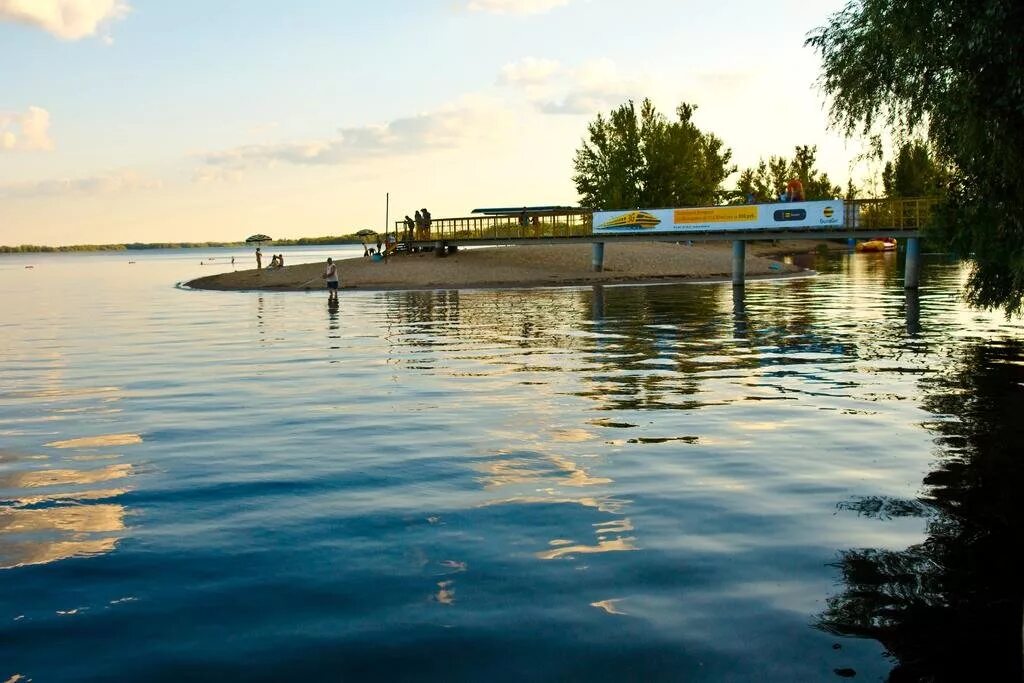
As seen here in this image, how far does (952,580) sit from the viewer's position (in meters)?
8.95

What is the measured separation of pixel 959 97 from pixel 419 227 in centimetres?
5654

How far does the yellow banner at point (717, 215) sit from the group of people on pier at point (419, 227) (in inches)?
832

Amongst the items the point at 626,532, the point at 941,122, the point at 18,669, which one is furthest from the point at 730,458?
the point at 941,122

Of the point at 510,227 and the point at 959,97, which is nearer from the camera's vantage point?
the point at 959,97

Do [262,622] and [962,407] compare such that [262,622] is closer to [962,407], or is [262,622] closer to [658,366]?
[962,407]

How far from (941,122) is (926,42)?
8.03 feet

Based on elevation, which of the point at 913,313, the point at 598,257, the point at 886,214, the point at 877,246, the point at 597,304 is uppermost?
the point at 886,214

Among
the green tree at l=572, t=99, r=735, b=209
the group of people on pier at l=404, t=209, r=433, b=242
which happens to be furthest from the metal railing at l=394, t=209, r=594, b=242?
the green tree at l=572, t=99, r=735, b=209

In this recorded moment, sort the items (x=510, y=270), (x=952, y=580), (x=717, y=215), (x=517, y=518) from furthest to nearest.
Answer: (x=510, y=270)
(x=717, y=215)
(x=517, y=518)
(x=952, y=580)

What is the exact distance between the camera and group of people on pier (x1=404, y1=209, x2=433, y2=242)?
72750mm

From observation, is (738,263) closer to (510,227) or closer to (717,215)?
(717,215)

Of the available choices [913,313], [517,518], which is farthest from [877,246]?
[517,518]

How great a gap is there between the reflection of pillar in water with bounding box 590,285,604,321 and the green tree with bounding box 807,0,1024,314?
43.8 ft

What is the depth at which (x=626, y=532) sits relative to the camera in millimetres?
10578
